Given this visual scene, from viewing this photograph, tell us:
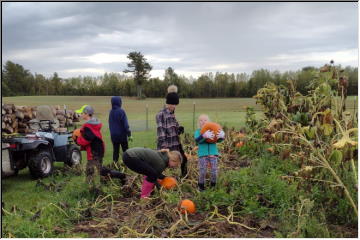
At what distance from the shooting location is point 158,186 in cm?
466

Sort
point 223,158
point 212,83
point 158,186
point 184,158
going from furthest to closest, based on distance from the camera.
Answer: point 212,83, point 223,158, point 184,158, point 158,186

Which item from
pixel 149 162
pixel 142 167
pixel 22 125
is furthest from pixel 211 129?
pixel 22 125

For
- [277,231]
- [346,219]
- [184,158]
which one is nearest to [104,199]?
[184,158]

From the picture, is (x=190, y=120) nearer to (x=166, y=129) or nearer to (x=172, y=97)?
(x=166, y=129)

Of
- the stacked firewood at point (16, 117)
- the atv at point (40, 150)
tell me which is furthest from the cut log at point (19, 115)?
the atv at point (40, 150)

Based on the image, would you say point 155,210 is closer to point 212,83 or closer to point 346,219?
point 346,219

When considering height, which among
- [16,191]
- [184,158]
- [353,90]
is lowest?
[16,191]

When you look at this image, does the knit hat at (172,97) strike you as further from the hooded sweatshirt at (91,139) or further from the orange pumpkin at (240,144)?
the orange pumpkin at (240,144)

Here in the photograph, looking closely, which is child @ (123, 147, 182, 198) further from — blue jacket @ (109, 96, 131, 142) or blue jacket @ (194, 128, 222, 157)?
blue jacket @ (109, 96, 131, 142)

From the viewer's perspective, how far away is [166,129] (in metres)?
5.39

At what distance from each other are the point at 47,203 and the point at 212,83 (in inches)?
846

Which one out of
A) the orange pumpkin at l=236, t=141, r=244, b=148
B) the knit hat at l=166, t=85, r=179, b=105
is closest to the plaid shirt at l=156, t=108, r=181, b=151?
the knit hat at l=166, t=85, r=179, b=105

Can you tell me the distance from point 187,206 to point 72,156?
376cm

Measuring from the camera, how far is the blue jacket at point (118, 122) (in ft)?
22.6
